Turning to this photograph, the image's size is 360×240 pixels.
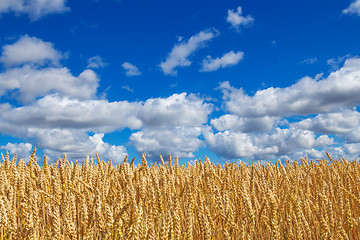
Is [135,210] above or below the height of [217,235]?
above

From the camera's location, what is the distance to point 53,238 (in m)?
1.97

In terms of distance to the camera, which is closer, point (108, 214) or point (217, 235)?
point (108, 214)

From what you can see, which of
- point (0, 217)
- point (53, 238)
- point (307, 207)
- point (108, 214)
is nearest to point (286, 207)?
point (307, 207)

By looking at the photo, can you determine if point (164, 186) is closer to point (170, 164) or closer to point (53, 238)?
point (170, 164)

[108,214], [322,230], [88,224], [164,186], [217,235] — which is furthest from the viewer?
[164,186]

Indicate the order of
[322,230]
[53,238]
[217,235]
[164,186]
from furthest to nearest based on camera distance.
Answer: [164,186] → [217,235] → [322,230] → [53,238]

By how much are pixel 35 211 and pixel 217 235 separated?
5.19ft

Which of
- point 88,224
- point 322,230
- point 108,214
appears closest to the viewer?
point 108,214

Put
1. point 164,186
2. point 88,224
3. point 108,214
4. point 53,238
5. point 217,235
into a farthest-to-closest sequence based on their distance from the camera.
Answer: point 164,186 → point 217,235 → point 88,224 → point 108,214 → point 53,238

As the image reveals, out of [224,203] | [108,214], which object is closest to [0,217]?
[108,214]

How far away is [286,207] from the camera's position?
125 inches

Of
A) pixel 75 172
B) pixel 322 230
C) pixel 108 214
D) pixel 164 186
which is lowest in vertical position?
pixel 322 230

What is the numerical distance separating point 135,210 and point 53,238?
602 millimetres

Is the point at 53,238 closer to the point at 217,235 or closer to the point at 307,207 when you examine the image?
the point at 217,235
